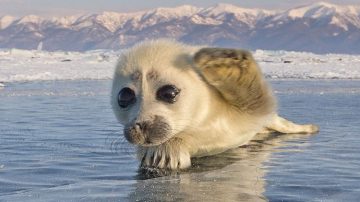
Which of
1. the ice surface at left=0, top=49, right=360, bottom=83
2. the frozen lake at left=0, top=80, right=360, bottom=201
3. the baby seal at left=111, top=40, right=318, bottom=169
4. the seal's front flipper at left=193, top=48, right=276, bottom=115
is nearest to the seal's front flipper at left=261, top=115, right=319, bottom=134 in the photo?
the frozen lake at left=0, top=80, right=360, bottom=201

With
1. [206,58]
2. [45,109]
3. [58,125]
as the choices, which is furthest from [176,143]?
[45,109]

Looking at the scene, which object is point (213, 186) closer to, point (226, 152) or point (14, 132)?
point (226, 152)

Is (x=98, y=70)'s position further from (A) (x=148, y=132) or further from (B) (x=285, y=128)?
(A) (x=148, y=132)

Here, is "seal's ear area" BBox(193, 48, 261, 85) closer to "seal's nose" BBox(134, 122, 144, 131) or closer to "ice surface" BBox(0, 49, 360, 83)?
"seal's nose" BBox(134, 122, 144, 131)

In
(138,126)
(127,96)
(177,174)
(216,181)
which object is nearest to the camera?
(216,181)

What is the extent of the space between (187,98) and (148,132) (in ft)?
1.28

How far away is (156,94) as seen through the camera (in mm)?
3475

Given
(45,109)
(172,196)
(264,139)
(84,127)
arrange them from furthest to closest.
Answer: (45,109) < (84,127) < (264,139) < (172,196)

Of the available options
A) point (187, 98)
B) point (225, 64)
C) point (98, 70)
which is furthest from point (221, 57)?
point (98, 70)

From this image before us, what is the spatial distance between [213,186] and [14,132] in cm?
321

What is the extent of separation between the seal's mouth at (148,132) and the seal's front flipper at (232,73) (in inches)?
20.7

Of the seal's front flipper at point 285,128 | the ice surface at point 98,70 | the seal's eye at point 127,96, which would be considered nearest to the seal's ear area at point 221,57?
the seal's eye at point 127,96

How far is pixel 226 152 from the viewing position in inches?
168

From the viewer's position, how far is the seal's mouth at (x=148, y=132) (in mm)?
3234
